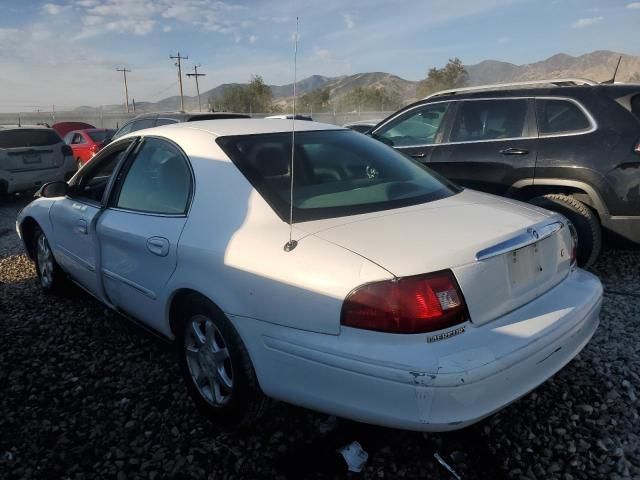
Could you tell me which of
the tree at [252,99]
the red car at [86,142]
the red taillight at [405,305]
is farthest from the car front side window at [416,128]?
the tree at [252,99]

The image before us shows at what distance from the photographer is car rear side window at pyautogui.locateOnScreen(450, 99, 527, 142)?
186 inches

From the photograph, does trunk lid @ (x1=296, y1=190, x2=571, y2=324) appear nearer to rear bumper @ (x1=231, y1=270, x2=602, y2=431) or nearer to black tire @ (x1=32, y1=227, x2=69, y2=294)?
rear bumper @ (x1=231, y1=270, x2=602, y2=431)

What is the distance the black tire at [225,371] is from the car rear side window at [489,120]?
3.61 meters

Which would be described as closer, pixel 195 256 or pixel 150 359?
pixel 195 256

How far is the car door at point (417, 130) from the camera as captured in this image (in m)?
5.29

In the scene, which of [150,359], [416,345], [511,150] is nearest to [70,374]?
[150,359]

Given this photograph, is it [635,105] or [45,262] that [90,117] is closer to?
[45,262]

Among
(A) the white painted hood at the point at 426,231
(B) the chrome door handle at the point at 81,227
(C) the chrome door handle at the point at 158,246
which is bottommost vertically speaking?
(B) the chrome door handle at the point at 81,227

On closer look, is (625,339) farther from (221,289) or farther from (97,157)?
(97,157)

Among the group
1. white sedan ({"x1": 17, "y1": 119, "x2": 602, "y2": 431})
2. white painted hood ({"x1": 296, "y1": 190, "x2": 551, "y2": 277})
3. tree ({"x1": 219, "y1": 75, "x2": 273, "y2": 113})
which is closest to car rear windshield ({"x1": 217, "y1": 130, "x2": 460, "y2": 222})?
white sedan ({"x1": 17, "y1": 119, "x2": 602, "y2": 431})

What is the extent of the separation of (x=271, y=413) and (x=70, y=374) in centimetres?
135

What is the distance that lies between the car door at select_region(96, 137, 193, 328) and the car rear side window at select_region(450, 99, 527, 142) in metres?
3.28

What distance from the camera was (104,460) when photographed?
2.25 m

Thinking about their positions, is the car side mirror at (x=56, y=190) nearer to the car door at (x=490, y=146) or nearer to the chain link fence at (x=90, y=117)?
the car door at (x=490, y=146)
